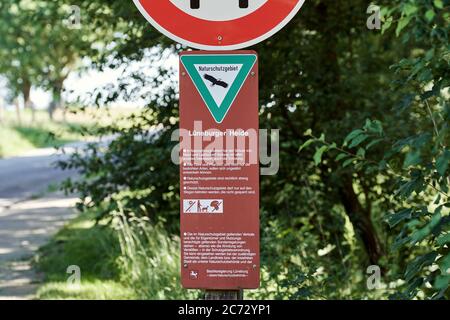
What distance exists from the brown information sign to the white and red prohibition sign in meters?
0.05

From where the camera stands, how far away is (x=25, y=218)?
13.3 m

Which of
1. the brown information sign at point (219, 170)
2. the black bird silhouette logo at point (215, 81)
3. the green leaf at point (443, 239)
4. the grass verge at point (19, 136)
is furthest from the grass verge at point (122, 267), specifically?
the grass verge at point (19, 136)

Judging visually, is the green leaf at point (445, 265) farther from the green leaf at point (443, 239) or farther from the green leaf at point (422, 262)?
the green leaf at point (422, 262)

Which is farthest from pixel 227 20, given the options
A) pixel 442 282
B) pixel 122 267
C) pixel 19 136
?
pixel 19 136

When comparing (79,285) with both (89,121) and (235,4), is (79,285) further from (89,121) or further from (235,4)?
(235,4)

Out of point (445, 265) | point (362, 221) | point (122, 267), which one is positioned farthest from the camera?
point (362, 221)

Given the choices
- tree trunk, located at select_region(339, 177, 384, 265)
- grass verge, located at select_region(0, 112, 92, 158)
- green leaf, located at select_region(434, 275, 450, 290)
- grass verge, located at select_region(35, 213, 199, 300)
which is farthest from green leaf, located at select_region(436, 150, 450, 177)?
grass verge, located at select_region(0, 112, 92, 158)

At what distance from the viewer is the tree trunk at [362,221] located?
26.2 ft

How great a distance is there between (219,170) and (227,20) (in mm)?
568

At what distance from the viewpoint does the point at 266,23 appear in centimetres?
304

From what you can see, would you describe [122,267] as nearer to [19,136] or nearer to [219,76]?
[219,76]

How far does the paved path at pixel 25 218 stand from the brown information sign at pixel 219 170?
15.9 ft

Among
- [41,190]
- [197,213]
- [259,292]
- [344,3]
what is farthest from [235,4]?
[41,190]

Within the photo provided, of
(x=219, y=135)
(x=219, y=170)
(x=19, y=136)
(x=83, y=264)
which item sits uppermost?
(x=19, y=136)
